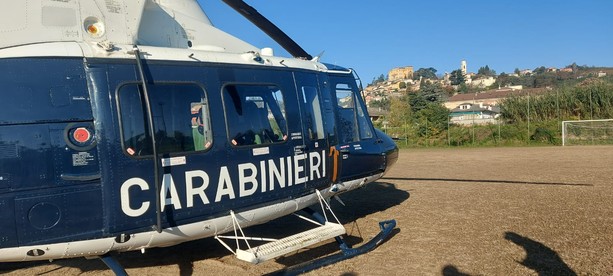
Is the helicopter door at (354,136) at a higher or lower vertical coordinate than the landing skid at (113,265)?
higher

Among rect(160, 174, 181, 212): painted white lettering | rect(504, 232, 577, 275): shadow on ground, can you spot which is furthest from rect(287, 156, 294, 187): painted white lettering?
rect(504, 232, 577, 275): shadow on ground

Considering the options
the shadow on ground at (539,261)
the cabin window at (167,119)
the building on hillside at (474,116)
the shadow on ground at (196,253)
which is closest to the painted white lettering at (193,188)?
the cabin window at (167,119)

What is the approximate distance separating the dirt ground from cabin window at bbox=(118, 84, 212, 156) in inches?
79.9

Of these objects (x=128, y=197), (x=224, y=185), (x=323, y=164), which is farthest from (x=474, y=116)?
(x=128, y=197)

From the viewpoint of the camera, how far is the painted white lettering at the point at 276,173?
5543 mm

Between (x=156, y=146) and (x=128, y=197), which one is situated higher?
(x=156, y=146)

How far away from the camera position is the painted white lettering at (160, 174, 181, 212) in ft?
14.9

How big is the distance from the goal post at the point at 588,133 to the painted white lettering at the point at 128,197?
103ft

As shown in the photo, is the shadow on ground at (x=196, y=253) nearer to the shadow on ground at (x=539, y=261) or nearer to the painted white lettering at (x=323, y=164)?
the painted white lettering at (x=323, y=164)

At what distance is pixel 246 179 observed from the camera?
525 cm

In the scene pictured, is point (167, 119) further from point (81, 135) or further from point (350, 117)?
point (350, 117)

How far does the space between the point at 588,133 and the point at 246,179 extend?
1254 inches

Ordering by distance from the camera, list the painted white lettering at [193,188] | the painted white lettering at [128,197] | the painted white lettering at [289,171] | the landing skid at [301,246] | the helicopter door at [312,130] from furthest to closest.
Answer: the helicopter door at [312,130]
the painted white lettering at [289,171]
the landing skid at [301,246]
the painted white lettering at [193,188]
the painted white lettering at [128,197]

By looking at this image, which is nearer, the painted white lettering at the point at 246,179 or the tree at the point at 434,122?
the painted white lettering at the point at 246,179
